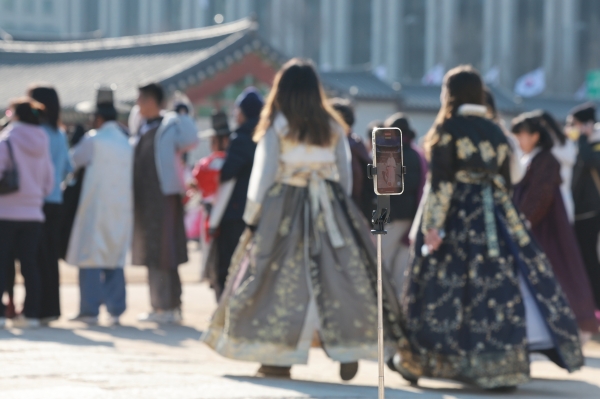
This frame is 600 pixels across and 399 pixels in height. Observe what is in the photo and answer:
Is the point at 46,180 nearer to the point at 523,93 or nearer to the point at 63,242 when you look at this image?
the point at 63,242

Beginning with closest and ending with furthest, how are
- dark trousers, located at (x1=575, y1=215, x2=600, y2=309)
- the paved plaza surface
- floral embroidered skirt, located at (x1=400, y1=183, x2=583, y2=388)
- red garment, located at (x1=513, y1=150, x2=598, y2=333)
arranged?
the paved plaza surface, floral embroidered skirt, located at (x1=400, y1=183, x2=583, y2=388), red garment, located at (x1=513, y1=150, x2=598, y2=333), dark trousers, located at (x1=575, y1=215, x2=600, y2=309)

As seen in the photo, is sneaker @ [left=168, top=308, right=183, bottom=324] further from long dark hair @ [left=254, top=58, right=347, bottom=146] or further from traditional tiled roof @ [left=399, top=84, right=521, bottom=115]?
traditional tiled roof @ [left=399, top=84, right=521, bottom=115]

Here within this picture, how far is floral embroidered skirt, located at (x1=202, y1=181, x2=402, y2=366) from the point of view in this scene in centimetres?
601

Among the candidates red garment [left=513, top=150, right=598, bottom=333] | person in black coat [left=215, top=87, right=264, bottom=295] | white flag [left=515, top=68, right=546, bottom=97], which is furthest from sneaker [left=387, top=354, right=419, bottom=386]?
white flag [left=515, top=68, right=546, bottom=97]

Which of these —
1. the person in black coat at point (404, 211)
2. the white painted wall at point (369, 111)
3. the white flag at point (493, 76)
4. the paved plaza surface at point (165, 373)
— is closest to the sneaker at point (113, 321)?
the paved plaza surface at point (165, 373)

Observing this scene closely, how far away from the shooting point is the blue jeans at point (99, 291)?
29.1 feet

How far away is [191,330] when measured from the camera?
28.3 ft

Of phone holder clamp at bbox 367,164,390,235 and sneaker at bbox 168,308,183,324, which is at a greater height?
phone holder clamp at bbox 367,164,390,235

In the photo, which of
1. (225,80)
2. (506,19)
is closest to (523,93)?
(506,19)

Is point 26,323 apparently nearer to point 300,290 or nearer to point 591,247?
point 300,290

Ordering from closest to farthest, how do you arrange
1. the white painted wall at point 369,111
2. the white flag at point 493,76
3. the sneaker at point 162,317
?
the sneaker at point 162,317
the white painted wall at point 369,111
the white flag at point 493,76

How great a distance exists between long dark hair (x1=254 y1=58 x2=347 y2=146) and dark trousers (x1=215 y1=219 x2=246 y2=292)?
2.07 meters

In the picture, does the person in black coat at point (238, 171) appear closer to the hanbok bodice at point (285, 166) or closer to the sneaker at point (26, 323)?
the sneaker at point (26, 323)

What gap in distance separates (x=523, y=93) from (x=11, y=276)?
44.4 m
